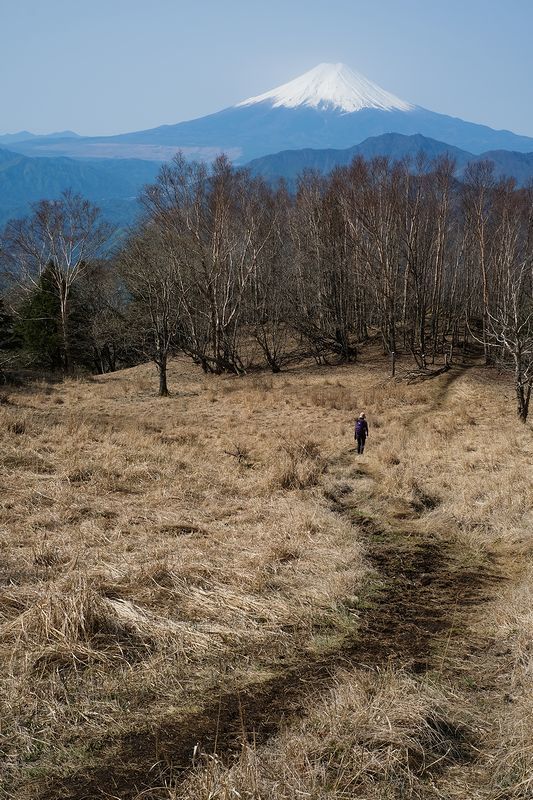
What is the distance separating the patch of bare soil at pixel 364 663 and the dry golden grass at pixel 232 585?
0.16 m

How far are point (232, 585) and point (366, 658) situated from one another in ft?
6.93

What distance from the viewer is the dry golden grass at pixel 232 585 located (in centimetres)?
430

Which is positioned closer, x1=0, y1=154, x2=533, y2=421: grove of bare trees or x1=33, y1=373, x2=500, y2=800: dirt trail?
x1=33, y1=373, x2=500, y2=800: dirt trail

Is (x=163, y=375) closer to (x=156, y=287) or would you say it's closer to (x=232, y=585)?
(x=156, y=287)

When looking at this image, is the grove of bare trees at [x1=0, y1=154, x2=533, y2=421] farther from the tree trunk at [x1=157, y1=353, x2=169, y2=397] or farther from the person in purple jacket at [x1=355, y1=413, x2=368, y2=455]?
the person in purple jacket at [x1=355, y1=413, x2=368, y2=455]

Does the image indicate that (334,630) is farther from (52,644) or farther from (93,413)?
(93,413)

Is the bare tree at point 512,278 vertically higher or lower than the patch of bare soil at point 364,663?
higher

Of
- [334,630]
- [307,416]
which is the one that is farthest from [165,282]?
[334,630]

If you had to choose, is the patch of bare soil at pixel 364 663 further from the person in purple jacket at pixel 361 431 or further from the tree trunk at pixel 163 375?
the tree trunk at pixel 163 375

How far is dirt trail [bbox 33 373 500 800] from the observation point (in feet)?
14.0

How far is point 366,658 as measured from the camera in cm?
588

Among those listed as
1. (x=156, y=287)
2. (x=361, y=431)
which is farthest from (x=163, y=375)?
(x=361, y=431)

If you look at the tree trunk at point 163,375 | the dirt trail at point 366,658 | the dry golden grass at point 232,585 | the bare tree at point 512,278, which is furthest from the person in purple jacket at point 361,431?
the tree trunk at point 163,375

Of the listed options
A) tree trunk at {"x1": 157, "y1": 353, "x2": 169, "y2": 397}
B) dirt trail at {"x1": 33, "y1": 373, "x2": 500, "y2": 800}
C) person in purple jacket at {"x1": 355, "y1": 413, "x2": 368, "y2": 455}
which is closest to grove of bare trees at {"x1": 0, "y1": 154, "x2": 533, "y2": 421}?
tree trunk at {"x1": 157, "y1": 353, "x2": 169, "y2": 397}
